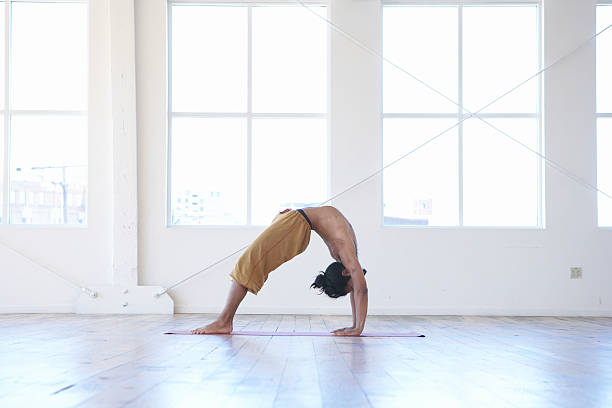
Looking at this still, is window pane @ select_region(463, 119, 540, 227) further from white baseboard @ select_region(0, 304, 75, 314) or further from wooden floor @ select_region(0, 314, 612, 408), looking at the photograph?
white baseboard @ select_region(0, 304, 75, 314)

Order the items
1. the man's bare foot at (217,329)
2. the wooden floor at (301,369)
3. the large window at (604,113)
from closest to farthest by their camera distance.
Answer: the wooden floor at (301,369), the man's bare foot at (217,329), the large window at (604,113)

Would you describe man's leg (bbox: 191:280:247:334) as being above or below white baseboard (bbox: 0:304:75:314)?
above

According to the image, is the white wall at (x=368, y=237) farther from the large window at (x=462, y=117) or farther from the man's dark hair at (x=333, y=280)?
the man's dark hair at (x=333, y=280)

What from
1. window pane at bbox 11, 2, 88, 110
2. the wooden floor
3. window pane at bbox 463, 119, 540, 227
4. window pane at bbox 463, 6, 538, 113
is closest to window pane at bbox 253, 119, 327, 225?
window pane at bbox 463, 119, 540, 227

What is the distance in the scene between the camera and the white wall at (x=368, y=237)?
252 inches

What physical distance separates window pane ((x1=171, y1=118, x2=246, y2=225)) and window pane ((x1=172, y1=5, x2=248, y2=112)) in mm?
183

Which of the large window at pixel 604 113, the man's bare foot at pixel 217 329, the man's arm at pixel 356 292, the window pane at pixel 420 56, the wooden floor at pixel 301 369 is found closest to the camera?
the wooden floor at pixel 301 369

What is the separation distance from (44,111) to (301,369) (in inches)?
199

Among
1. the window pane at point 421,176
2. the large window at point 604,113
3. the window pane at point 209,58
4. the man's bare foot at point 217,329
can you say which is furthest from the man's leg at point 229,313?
the large window at point 604,113

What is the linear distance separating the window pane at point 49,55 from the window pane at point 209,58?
991 millimetres

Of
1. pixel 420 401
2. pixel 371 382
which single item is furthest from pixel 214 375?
pixel 420 401

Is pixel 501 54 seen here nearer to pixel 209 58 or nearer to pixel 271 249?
pixel 209 58

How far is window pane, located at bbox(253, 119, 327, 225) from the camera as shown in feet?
21.9

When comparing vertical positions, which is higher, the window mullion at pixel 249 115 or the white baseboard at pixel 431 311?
the window mullion at pixel 249 115
